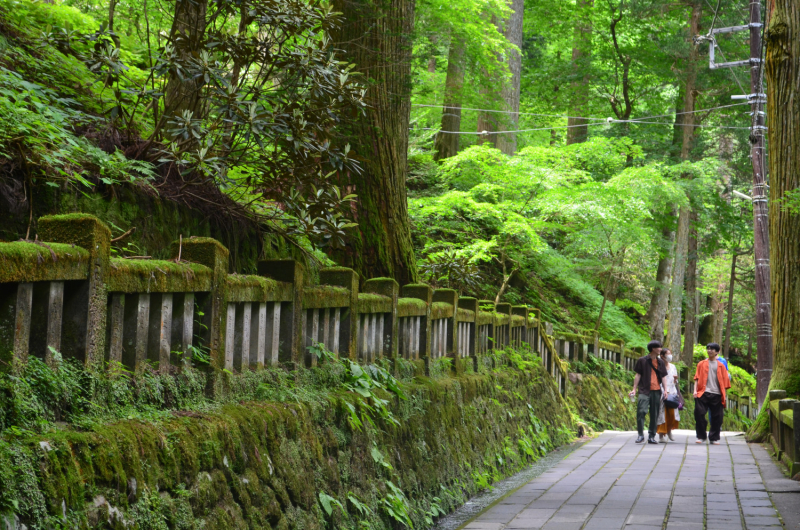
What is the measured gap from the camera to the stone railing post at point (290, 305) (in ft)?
16.6

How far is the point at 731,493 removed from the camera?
815 centimetres

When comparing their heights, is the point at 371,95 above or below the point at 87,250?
above

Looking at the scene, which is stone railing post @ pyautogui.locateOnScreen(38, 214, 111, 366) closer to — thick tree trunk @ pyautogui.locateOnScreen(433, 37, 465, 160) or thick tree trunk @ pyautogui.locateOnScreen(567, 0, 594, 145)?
→ thick tree trunk @ pyautogui.locateOnScreen(433, 37, 465, 160)

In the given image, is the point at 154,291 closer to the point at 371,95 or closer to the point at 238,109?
the point at 238,109

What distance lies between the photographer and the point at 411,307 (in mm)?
7523

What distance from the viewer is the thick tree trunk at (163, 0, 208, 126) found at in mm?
6148

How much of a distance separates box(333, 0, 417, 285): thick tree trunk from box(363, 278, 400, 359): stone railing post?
5.31ft

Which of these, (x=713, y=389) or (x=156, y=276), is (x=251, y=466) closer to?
(x=156, y=276)

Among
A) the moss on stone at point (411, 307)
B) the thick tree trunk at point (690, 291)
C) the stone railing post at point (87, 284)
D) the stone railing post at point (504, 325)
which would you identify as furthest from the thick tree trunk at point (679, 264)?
the stone railing post at point (87, 284)

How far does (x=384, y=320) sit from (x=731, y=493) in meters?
4.37

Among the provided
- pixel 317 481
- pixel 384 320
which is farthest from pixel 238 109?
pixel 317 481

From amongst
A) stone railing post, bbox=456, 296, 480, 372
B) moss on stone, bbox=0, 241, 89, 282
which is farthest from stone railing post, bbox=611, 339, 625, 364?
moss on stone, bbox=0, 241, 89, 282

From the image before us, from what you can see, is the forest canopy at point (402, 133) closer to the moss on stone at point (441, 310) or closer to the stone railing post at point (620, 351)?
the moss on stone at point (441, 310)

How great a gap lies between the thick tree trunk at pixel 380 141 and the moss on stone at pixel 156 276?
456 cm
